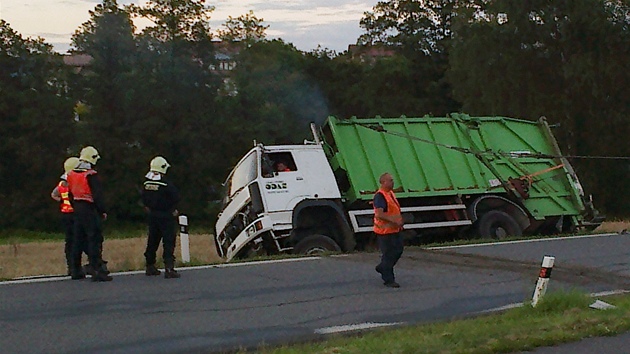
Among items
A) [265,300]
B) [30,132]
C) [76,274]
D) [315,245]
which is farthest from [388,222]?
[30,132]

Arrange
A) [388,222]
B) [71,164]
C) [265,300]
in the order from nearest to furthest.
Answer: [265,300] → [388,222] → [71,164]

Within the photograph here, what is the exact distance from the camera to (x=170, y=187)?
12430 millimetres

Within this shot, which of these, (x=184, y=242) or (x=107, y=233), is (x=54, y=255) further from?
(x=107, y=233)

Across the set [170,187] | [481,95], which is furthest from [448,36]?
[170,187]

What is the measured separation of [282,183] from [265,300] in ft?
18.8

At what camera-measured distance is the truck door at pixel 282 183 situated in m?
16.5

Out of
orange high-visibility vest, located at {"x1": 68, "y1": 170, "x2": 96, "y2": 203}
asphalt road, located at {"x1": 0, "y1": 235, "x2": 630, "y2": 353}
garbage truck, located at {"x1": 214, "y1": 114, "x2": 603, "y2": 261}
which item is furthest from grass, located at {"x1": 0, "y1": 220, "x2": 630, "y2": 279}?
orange high-visibility vest, located at {"x1": 68, "y1": 170, "x2": 96, "y2": 203}

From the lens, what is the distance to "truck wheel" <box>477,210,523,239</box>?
1934 centimetres

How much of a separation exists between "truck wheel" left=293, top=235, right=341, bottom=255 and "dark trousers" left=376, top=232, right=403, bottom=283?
409 centimetres

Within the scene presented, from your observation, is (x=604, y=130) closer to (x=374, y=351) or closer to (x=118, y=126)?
(x=118, y=126)

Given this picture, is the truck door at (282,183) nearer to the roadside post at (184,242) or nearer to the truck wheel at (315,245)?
the truck wheel at (315,245)

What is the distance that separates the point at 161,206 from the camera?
40.8 feet

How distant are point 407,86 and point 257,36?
11197 mm

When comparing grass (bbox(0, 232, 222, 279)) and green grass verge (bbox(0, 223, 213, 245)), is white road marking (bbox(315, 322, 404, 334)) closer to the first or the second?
grass (bbox(0, 232, 222, 279))
